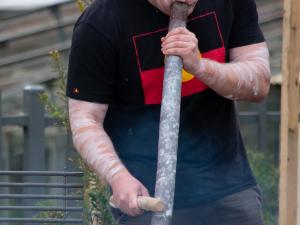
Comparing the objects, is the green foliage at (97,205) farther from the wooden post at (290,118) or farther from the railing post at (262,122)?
the railing post at (262,122)

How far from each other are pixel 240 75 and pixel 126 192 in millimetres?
534

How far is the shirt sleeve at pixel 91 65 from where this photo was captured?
111 inches

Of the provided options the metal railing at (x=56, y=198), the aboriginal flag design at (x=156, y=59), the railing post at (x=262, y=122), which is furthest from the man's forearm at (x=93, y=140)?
the railing post at (x=262, y=122)

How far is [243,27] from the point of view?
118 inches

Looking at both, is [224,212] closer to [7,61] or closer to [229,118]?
[229,118]

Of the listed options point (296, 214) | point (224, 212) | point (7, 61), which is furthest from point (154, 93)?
point (7, 61)

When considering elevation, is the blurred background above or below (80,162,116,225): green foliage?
above

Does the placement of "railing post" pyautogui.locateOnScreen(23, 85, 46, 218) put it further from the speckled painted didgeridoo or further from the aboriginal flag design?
the speckled painted didgeridoo

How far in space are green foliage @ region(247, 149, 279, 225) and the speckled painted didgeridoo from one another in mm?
2986

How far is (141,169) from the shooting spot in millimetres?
2936

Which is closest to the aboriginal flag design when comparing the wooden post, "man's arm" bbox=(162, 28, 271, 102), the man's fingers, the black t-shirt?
the black t-shirt

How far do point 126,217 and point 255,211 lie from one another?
0.40m

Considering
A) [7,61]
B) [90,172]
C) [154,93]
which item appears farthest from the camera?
[7,61]

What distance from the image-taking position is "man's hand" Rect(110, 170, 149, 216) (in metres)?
2.45
